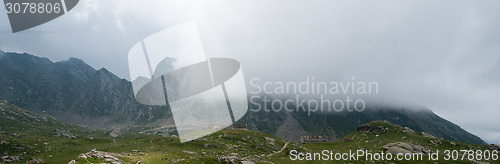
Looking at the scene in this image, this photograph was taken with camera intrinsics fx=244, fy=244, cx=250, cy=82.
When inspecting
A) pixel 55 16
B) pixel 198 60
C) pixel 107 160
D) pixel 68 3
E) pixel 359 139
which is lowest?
pixel 359 139

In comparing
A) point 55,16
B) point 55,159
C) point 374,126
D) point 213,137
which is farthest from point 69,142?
point 374,126

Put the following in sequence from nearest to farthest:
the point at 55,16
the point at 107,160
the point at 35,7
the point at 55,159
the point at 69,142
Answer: the point at 55,16 < the point at 35,7 < the point at 107,160 < the point at 55,159 < the point at 69,142

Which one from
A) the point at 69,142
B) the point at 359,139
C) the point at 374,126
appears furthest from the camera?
the point at 374,126

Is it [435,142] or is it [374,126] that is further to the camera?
[374,126]

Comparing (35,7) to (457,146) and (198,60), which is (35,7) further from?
(457,146)

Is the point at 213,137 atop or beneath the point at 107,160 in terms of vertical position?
beneath

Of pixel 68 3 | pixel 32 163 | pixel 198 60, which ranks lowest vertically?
pixel 32 163

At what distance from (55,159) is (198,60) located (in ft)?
342

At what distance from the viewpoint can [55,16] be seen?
3312cm

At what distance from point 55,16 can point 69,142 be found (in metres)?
120

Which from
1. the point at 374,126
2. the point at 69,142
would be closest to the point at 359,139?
the point at 374,126

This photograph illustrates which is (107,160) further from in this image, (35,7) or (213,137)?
(213,137)

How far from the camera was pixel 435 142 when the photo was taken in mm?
120312

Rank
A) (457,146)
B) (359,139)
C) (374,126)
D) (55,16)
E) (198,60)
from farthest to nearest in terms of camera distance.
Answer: (374,126) → (359,139) → (457,146) → (55,16) → (198,60)
